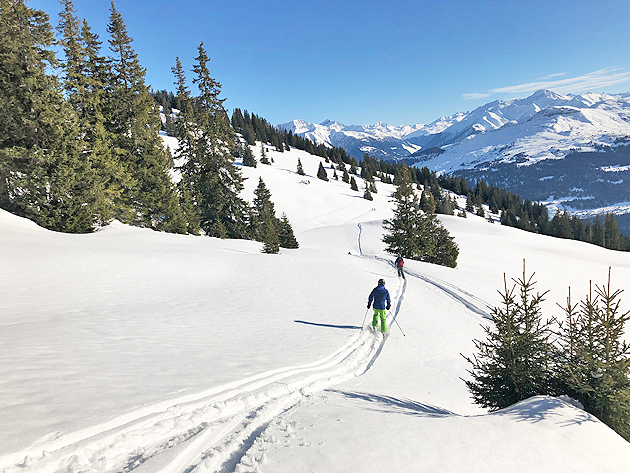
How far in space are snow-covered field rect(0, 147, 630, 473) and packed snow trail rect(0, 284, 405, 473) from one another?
24 mm

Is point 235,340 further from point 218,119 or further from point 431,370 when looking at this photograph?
point 218,119

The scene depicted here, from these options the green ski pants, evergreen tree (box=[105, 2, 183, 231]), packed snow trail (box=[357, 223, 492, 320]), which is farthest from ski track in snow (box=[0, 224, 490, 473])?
evergreen tree (box=[105, 2, 183, 231])

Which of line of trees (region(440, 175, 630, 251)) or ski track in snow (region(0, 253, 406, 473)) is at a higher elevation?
line of trees (region(440, 175, 630, 251))

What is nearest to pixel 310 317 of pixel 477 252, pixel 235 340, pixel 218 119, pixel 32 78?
pixel 235 340

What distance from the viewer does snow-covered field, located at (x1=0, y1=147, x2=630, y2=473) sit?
3787 mm

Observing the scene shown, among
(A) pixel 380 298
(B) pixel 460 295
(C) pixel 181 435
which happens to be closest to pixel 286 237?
(B) pixel 460 295

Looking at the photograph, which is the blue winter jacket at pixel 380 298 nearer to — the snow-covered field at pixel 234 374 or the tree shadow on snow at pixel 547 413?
the snow-covered field at pixel 234 374

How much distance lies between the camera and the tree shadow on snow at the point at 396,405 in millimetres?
5473

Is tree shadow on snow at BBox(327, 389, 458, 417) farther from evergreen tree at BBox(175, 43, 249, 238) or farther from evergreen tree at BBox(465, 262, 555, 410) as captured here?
evergreen tree at BBox(175, 43, 249, 238)

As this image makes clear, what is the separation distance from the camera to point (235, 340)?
30.1 feet

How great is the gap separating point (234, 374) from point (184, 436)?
224 cm

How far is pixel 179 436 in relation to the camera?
4410mm

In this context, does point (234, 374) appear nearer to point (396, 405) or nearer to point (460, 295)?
point (396, 405)

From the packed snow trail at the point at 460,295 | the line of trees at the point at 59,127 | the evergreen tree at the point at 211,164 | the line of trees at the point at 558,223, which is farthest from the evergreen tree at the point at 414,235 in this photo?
the line of trees at the point at 558,223
